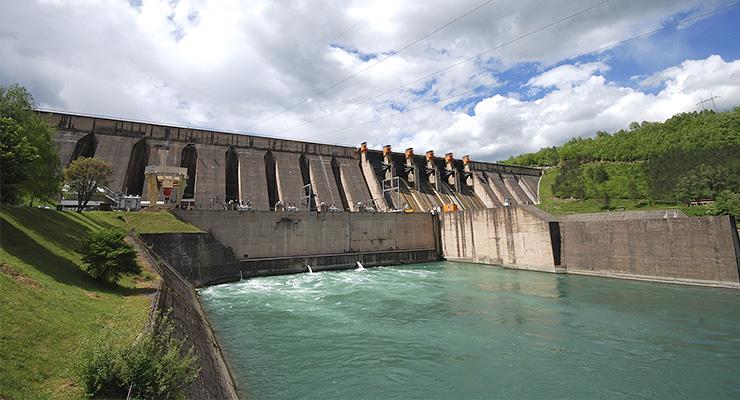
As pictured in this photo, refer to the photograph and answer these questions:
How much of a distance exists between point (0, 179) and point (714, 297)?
24249 millimetres

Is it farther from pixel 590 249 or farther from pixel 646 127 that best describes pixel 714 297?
pixel 646 127

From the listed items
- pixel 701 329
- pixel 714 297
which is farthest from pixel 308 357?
pixel 714 297

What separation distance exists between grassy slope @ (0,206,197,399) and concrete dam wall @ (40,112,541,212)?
57.2 feet

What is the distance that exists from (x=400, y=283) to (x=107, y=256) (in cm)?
1351

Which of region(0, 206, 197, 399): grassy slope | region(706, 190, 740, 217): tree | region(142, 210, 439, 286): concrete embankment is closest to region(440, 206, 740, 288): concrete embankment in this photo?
region(142, 210, 439, 286): concrete embankment

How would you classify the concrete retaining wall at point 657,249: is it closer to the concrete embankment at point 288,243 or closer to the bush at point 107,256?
the concrete embankment at point 288,243

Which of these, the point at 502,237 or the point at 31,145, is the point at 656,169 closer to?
the point at 502,237

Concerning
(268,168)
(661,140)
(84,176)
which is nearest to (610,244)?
(268,168)

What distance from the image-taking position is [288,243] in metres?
24.4

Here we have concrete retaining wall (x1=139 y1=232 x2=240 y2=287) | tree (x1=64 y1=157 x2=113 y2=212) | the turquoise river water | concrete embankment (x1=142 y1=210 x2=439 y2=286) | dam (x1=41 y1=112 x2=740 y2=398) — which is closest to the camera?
the turquoise river water

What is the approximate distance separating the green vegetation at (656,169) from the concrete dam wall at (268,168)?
10.2 meters

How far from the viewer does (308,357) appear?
857cm

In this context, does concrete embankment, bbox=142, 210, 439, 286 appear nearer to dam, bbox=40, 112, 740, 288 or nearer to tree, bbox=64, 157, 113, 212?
dam, bbox=40, 112, 740, 288

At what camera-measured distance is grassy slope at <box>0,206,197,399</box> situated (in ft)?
13.4
